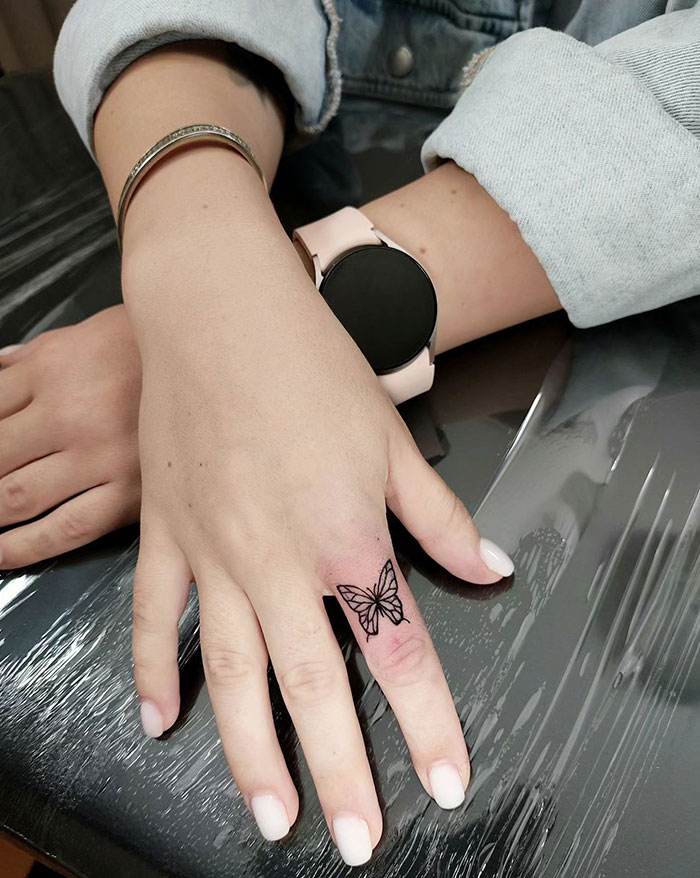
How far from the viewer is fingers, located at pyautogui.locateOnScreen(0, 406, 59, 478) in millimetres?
487

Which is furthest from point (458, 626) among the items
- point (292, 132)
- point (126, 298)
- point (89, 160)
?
point (89, 160)

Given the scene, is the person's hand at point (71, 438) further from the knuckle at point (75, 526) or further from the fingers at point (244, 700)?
the fingers at point (244, 700)

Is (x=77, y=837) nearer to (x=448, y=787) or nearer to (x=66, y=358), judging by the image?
(x=448, y=787)

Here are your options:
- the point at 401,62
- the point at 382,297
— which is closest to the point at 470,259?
the point at 382,297

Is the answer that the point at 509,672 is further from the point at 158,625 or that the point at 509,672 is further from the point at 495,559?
the point at 158,625

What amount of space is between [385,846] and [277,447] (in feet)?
0.67

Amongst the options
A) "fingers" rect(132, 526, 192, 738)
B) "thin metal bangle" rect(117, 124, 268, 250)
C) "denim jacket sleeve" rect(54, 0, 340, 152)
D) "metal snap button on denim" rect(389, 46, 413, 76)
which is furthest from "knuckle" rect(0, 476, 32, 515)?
"metal snap button on denim" rect(389, 46, 413, 76)

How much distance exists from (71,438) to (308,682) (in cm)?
25

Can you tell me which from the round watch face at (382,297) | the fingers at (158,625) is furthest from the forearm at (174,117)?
the fingers at (158,625)

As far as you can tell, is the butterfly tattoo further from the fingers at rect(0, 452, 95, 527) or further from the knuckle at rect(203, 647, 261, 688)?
the fingers at rect(0, 452, 95, 527)

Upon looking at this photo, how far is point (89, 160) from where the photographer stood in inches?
29.0

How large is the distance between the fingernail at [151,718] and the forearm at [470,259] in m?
0.30

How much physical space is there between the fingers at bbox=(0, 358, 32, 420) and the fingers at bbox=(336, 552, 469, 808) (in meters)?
0.29

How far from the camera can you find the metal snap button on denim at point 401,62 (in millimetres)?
694
